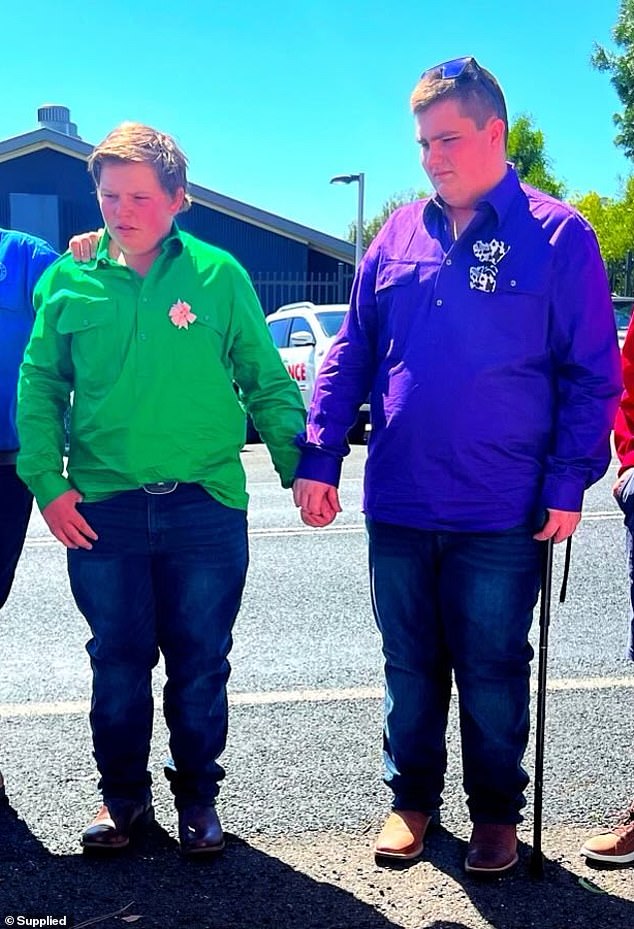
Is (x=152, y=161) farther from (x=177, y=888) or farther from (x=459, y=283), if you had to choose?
(x=177, y=888)

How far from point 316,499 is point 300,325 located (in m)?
11.5

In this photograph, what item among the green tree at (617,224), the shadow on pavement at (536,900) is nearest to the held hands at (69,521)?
the shadow on pavement at (536,900)

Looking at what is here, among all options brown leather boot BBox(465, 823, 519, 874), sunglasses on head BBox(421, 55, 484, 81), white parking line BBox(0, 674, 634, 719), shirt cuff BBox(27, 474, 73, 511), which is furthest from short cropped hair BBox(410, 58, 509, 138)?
white parking line BBox(0, 674, 634, 719)

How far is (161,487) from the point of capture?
288 centimetres

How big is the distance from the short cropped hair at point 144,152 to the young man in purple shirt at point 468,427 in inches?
23.8

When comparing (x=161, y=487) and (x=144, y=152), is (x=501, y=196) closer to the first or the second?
(x=144, y=152)

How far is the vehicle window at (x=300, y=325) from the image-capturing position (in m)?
13.9

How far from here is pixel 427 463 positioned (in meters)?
2.80

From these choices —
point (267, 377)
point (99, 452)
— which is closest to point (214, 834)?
point (99, 452)

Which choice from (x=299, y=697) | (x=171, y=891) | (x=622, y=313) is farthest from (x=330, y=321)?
(x=171, y=891)

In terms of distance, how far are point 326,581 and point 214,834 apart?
332 cm

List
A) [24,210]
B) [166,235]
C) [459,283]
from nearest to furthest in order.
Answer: [459,283] < [166,235] < [24,210]

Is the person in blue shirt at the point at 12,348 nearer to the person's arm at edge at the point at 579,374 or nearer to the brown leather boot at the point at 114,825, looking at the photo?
the brown leather boot at the point at 114,825

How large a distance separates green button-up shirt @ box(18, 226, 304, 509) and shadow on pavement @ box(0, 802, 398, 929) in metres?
1.03
